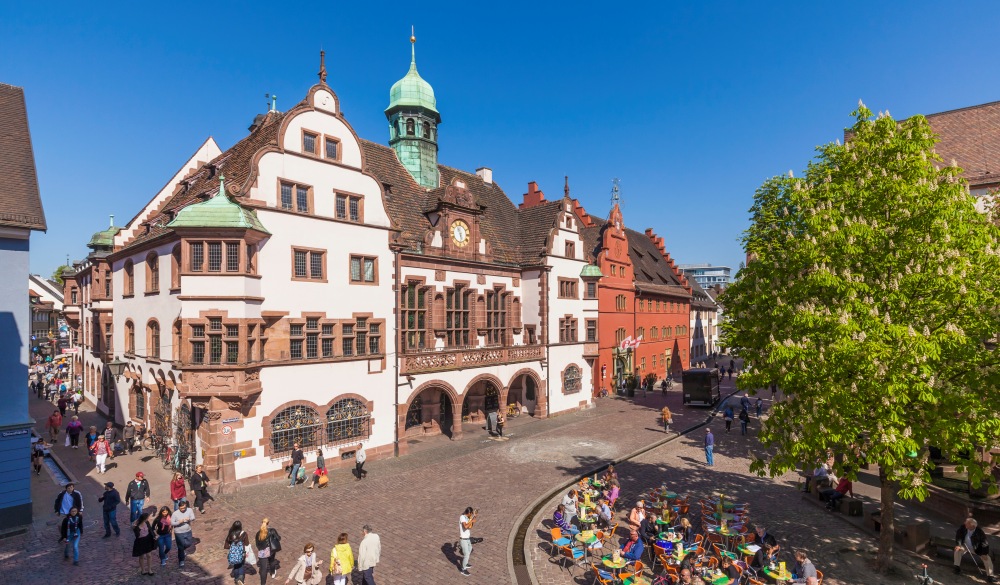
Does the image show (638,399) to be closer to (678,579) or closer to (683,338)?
(683,338)

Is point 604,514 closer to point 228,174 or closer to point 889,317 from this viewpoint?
point 889,317

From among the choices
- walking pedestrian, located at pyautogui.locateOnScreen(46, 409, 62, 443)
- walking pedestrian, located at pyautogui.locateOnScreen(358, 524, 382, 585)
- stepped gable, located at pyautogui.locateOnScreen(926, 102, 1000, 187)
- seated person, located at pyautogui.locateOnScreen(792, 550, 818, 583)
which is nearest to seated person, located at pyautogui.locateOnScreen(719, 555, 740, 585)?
seated person, located at pyautogui.locateOnScreen(792, 550, 818, 583)

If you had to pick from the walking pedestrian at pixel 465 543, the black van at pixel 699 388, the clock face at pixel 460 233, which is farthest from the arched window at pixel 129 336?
the black van at pixel 699 388

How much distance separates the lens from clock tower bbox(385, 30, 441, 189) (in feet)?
108

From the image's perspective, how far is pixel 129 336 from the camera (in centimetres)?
2705

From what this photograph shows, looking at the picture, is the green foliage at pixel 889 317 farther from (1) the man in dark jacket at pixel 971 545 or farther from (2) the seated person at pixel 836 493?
(2) the seated person at pixel 836 493

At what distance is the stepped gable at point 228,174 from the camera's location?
826 inches

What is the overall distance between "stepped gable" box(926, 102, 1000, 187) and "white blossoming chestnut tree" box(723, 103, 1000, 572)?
64.9 feet

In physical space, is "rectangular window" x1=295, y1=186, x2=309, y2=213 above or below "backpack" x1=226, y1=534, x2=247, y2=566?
above

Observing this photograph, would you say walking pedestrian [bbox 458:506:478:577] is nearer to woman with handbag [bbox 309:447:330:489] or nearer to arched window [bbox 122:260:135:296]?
woman with handbag [bbox 309:447:330:489]

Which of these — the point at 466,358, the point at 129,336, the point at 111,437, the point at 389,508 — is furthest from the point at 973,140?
the point at 111,437

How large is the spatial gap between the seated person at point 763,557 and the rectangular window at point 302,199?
20935mm

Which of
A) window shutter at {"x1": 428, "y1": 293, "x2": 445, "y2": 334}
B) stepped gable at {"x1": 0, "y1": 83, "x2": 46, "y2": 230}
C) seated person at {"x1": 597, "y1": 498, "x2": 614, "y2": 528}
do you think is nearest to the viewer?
seated person at {"x1": 597, "y1": 498, "x2": 614, "y2": 528}

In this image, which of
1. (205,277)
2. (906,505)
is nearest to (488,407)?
(205,277)
